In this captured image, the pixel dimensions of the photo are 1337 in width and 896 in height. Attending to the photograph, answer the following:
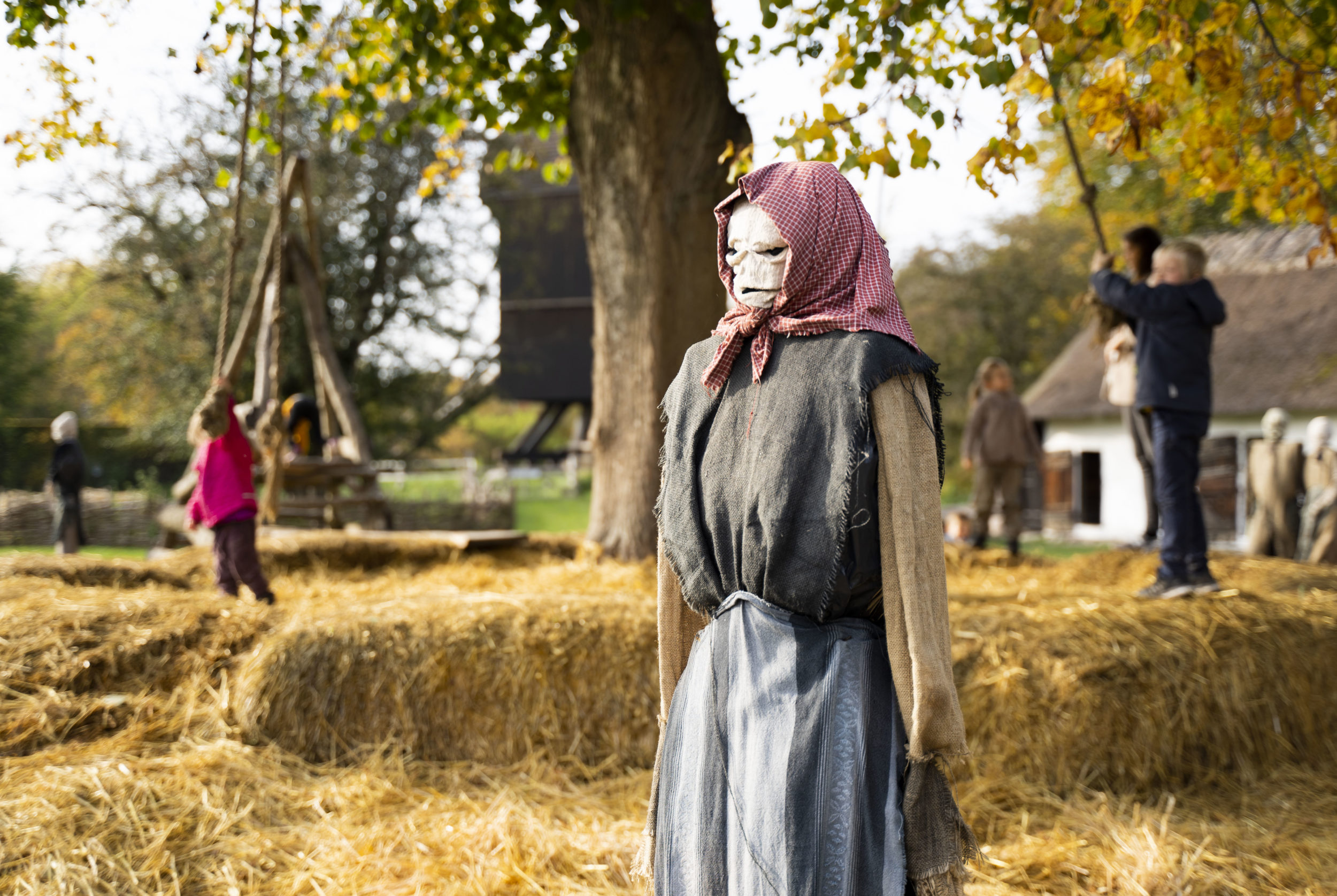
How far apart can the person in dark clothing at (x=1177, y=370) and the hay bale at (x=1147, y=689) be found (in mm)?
412

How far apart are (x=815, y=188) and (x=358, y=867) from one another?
2704mm

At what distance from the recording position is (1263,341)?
1789 centimetres

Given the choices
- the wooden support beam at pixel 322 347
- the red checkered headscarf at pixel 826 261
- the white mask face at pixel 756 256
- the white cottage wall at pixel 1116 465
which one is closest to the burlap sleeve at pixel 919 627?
the red checkered headscarf at pixel 826 261

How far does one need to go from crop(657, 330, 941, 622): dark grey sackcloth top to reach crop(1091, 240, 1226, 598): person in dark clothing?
351 centimetres

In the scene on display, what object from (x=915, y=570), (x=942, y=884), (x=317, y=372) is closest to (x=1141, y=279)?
(x=915, y=570)

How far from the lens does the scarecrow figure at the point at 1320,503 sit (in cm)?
1019

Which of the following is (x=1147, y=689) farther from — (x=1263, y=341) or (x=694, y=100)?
(x=1263, y=341)

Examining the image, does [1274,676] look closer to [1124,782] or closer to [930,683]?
[1124,782]

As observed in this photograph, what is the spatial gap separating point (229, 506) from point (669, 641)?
4.23m

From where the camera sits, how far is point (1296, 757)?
180 inches

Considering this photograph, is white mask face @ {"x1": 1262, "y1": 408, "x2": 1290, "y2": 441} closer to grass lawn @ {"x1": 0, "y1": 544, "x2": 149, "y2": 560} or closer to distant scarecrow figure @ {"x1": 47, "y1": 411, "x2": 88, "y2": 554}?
distant scarecrow figure @ {"x1": 47, "y1": 411, "x2": 88, "y2": 554}

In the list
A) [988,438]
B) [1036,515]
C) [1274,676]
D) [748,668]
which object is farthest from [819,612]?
[1036,515]

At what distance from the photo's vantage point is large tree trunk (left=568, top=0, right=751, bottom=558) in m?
6.19

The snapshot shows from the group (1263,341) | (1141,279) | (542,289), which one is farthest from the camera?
(542,289)
